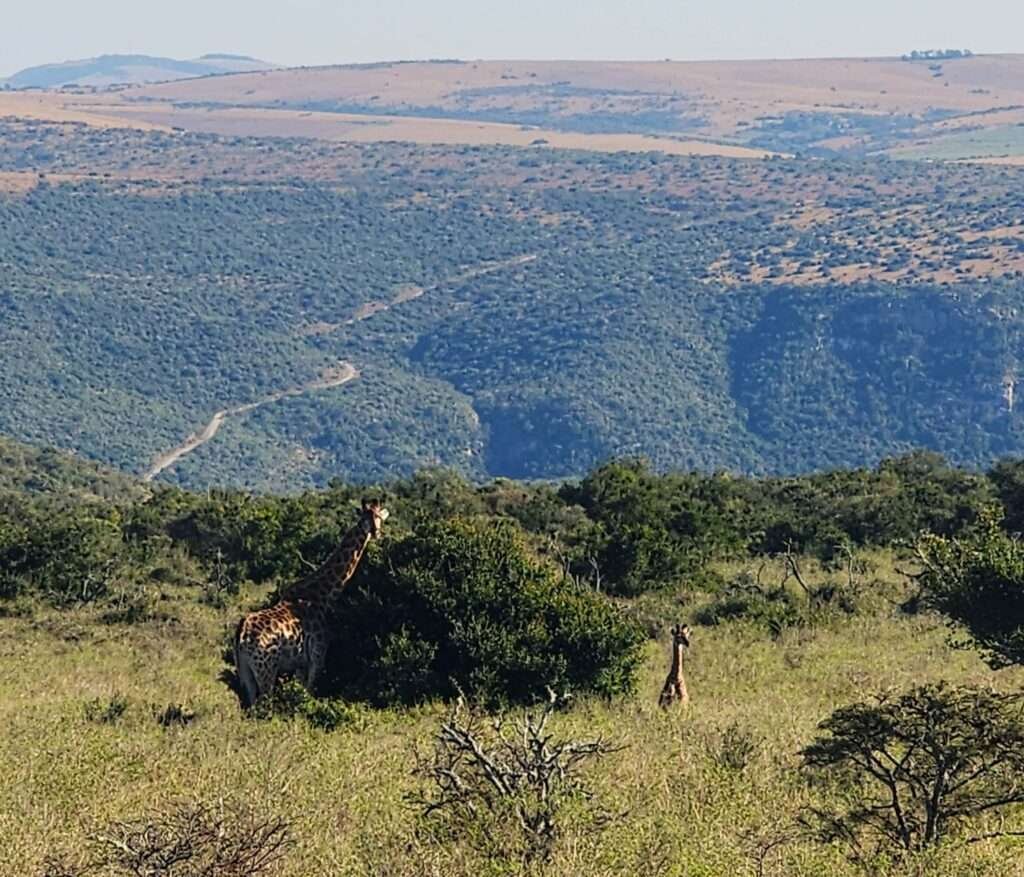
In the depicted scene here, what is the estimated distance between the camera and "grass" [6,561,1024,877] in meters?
9.44

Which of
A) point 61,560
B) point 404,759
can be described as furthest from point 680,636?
point 61,560

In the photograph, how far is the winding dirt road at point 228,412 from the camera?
117m

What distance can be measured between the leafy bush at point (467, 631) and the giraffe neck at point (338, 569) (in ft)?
0.44

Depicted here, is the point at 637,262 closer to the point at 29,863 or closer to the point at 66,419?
the point at 66,419

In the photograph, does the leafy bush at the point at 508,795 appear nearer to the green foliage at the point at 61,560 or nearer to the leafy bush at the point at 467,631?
the leafy bush at the point at 467,631

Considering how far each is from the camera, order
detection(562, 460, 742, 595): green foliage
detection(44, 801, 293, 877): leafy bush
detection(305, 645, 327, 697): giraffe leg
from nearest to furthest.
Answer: detection(44, 801, 293, 877): leafy bush, detection(305, 645, 327, 697): giraffe leg, detection(562, 460, 742, 595): green foliage

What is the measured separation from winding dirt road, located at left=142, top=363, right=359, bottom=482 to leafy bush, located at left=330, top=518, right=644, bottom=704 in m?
90.3

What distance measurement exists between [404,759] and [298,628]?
2828mm

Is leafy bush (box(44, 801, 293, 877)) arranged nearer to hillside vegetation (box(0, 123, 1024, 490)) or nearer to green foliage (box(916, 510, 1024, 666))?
green foliage (box(916, 510, 1024, 666))

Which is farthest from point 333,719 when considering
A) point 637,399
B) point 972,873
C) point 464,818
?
point 637,399

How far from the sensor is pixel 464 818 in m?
10.2

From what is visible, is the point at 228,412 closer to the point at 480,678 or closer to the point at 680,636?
the point at 680,636

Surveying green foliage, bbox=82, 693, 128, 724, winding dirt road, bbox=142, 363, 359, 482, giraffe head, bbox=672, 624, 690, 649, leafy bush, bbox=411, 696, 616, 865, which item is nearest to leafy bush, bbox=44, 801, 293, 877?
leafy bush, bbox=411, 696, 616, 865

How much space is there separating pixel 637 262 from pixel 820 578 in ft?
540
